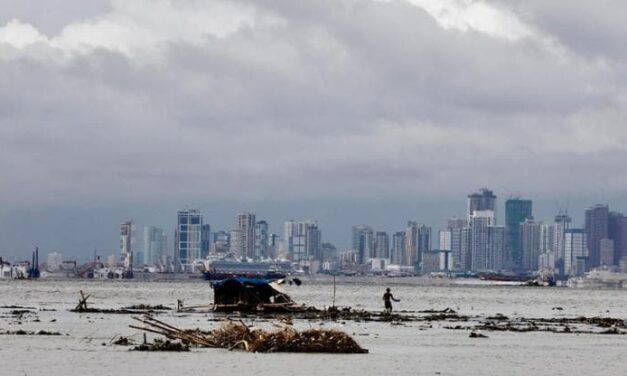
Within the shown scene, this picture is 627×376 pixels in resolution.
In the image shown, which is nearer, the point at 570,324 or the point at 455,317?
the point at 570,324

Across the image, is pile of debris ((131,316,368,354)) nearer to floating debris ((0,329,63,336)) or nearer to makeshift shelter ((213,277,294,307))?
floating debris ((0,329,63,336))

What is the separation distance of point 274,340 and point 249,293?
42625 millimetres

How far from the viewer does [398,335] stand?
240 feet

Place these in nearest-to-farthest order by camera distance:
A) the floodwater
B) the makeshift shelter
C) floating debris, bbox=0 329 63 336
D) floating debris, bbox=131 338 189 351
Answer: the floodwater < floating debris, bbox=131 338 189 351 < floating debris, bbox=0 329 63 336 < the makeshift shelter

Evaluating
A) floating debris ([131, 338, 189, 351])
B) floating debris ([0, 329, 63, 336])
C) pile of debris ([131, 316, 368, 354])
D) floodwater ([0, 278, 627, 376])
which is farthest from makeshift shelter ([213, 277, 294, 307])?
floating debris ([131, 338, 189, 351])

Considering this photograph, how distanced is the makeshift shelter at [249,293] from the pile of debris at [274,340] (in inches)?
1528

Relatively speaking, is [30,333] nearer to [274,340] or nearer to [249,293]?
[274,340]

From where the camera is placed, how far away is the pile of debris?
5575 cm

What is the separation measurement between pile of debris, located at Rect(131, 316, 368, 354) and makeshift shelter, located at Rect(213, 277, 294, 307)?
38823 millimetres

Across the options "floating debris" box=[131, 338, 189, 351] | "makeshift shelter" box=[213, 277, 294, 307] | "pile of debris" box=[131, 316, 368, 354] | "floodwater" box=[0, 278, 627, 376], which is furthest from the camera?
"makeshift shelter" box=[213, 277, 294, 307]

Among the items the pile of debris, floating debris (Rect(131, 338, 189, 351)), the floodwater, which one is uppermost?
the pile of debris

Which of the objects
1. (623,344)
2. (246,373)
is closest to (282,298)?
(623,344)

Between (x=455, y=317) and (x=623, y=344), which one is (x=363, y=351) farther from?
(x=455, y=317)

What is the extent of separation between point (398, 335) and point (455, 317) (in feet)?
88.9
